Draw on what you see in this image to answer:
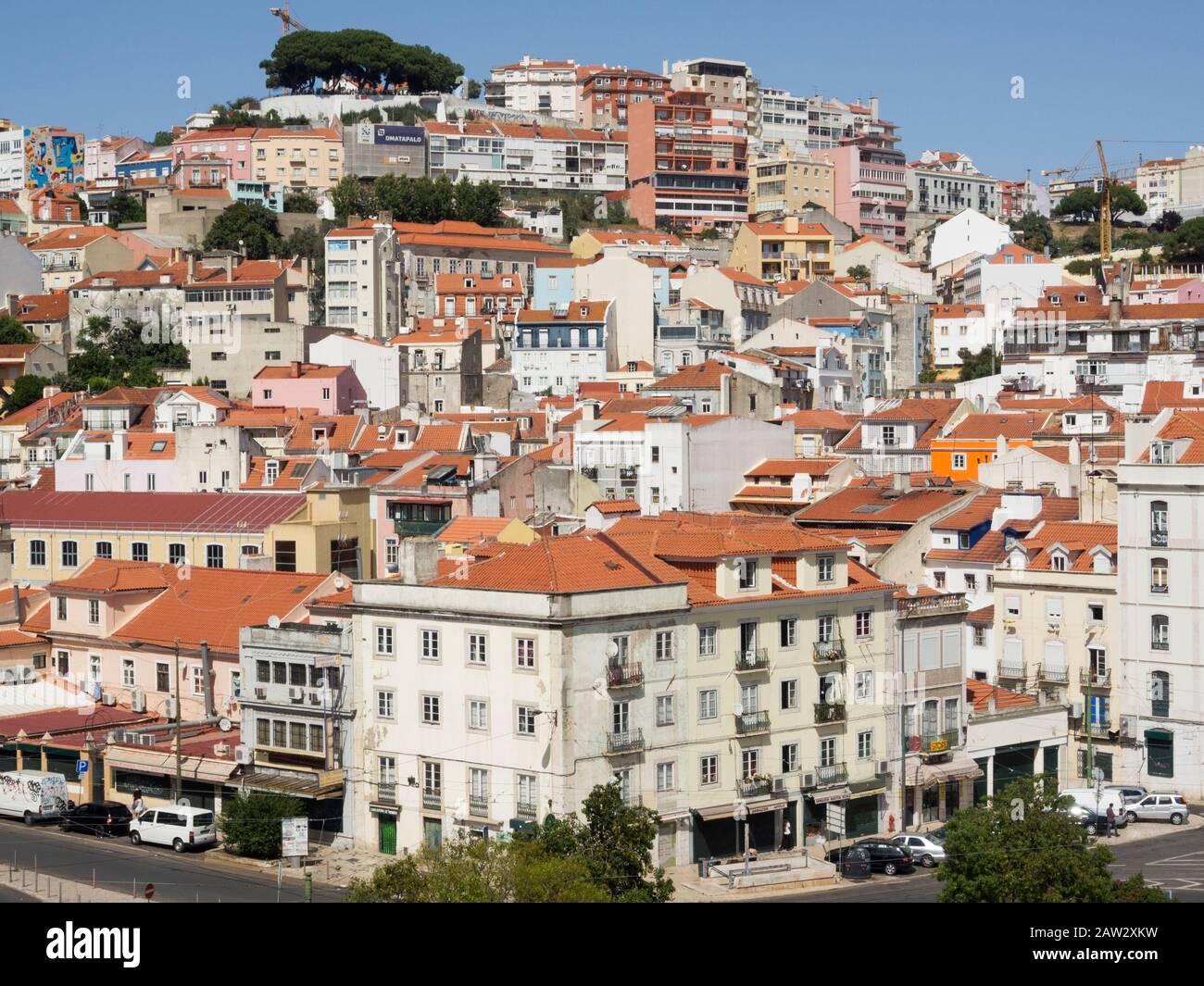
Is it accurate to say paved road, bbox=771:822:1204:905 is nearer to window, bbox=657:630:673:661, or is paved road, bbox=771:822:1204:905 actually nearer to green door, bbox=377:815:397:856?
window, bbox=657:630:673:661

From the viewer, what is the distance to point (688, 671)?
44844 mm

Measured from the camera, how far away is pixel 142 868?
42.9 metres

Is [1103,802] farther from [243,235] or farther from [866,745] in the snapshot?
[243,235]

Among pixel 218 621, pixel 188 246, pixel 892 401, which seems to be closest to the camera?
pixel 218 621

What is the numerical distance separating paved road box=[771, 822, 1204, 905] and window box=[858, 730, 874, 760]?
457 cm

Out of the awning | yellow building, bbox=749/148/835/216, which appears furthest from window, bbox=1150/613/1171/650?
yellow building, bbox=749/148/835/216

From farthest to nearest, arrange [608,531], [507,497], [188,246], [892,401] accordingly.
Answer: [188,246], [892,401], [507,497], [608,531]

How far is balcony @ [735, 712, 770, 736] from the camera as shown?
1794 inches

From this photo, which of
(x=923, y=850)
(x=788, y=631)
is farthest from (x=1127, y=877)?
(x=788, y=631)

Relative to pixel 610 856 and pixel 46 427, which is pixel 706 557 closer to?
pixel 610 856

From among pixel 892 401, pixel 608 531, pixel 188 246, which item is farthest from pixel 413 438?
pixel 188 246

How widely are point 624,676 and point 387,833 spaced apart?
23.7 feet

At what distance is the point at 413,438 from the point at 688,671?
41.8 m

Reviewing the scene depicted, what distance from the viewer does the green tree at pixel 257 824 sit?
146ft
